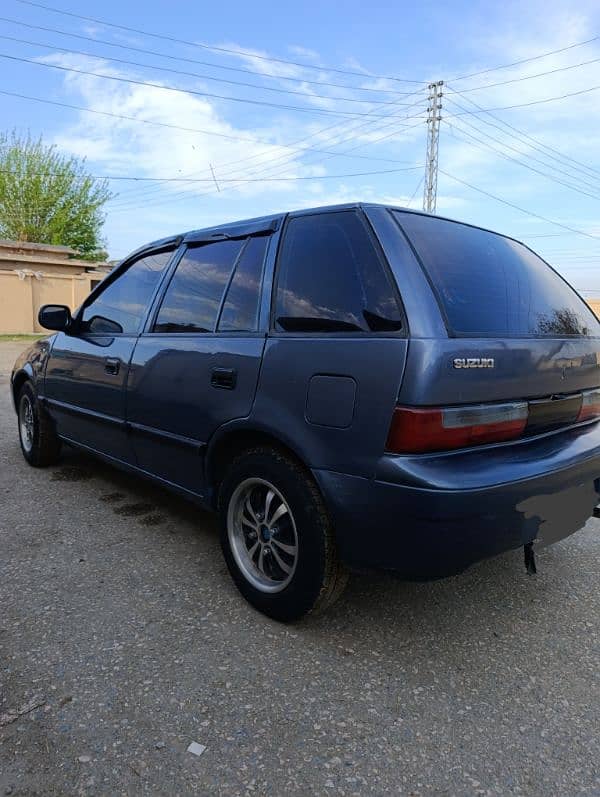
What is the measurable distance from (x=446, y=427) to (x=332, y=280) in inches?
29.9

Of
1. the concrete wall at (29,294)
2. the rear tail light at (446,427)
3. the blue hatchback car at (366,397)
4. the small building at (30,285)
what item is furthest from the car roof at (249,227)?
the concrete wall at (29,294)

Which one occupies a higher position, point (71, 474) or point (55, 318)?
point (55, 318)

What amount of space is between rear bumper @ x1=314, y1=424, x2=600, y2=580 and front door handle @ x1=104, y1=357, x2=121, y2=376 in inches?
69.8

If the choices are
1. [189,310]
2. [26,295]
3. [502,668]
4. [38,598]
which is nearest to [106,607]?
[38,598]

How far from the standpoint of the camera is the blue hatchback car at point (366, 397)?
6.40ft

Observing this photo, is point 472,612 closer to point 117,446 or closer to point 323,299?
point 323,299

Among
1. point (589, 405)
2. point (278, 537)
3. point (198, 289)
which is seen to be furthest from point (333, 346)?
point (589, 405)

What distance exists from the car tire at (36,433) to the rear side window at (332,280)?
283cm

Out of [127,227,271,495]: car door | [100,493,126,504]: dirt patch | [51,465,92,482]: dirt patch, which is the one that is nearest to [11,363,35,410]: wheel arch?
[51,465,92,482]: dirt patch

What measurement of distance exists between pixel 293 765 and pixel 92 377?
267cm

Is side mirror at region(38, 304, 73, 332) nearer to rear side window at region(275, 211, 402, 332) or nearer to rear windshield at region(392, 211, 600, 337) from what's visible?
rear side window at region(275, 211, 402, 332)

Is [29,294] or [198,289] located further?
[29,294]

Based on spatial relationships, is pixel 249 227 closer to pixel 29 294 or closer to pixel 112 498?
pixel 112 498

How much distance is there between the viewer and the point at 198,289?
9.86 feet
